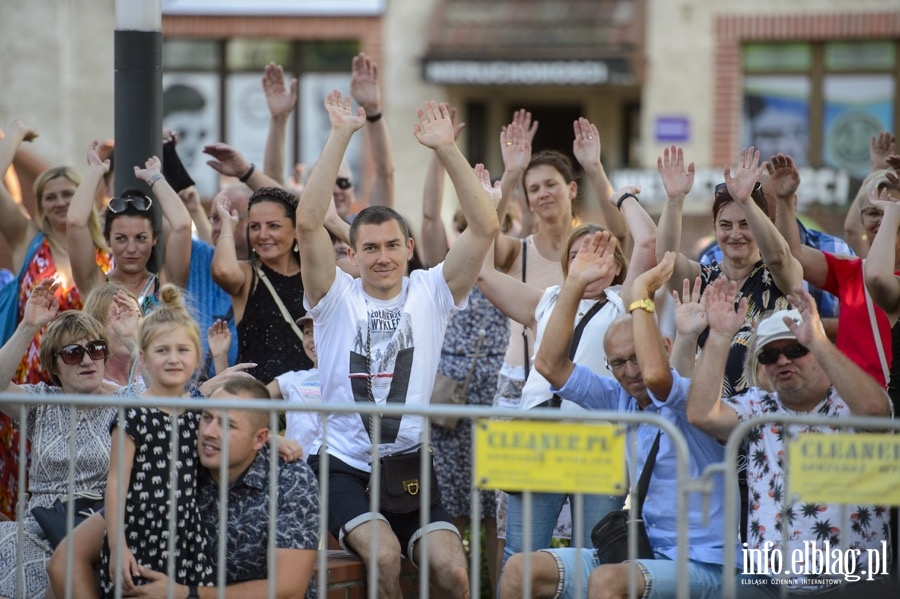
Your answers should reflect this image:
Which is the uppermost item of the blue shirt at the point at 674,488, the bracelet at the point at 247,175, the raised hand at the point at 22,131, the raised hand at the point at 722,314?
the raised hand at the point at 22,131

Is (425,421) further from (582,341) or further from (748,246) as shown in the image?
(748,246)

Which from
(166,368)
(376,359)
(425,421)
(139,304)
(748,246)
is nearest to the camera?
(425,421)

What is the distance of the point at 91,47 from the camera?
17734 mm

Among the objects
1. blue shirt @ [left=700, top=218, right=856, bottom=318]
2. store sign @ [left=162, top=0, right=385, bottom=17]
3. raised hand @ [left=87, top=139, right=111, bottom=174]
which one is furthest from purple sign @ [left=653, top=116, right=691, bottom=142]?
raised hand @ [left=87, top=139, right=111, bottom=174]

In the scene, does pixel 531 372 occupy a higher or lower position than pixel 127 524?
higher

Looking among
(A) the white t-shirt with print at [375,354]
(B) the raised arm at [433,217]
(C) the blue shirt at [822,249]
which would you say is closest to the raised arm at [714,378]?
(A) the white t-shirt with print at [375,354]

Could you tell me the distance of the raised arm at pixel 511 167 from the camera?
21.5 ft

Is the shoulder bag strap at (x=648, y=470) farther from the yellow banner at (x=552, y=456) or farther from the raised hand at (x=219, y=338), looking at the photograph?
the raised hand at (x=219, y=338)

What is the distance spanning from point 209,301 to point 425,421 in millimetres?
2484

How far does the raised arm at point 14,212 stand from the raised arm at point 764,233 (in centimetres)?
383

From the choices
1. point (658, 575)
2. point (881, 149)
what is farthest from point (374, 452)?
point (881, 149)

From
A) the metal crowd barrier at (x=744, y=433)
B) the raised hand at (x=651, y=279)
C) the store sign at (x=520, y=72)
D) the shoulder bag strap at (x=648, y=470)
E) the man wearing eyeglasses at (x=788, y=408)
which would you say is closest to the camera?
the metal crowd barrier at (x=744, y=433)

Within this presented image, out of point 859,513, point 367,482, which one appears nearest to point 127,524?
point 367,482

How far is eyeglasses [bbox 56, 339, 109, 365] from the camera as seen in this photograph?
5414 mm
